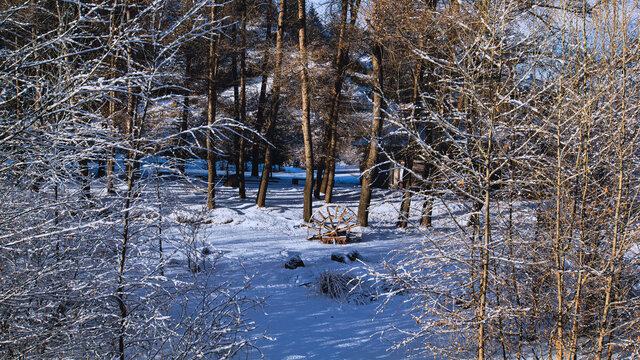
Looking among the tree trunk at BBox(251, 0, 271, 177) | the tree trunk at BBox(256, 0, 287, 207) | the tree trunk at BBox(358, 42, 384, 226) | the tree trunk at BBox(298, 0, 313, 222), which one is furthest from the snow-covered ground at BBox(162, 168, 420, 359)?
the tree trunk at BBox(251, 0, 271, 177)

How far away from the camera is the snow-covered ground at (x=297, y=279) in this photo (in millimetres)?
7863

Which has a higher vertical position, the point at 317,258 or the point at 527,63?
the point at 527,63

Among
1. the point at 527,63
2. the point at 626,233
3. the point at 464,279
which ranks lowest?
the point at 464,279

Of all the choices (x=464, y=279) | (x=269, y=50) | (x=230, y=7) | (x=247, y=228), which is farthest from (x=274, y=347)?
(x=230, y=7)

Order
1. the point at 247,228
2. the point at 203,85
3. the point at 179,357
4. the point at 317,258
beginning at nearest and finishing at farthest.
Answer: the point at 179,357, the point at 317,258, the point at 247,228, the point at 203,85

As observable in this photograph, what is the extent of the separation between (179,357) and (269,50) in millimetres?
13150

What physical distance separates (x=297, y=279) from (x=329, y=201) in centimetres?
764

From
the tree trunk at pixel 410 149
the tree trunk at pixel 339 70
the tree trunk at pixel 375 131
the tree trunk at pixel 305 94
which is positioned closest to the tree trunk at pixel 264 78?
the tree trunk at pixel 305 94

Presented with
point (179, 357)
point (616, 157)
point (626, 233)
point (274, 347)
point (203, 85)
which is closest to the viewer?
point (179, 357)

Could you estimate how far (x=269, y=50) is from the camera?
15.3 meters

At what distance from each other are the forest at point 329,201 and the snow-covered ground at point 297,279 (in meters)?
0.07

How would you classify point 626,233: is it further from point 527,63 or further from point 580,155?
point 527,63

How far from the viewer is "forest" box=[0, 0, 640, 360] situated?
282 cm

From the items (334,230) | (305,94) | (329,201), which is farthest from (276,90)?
(334,230)
